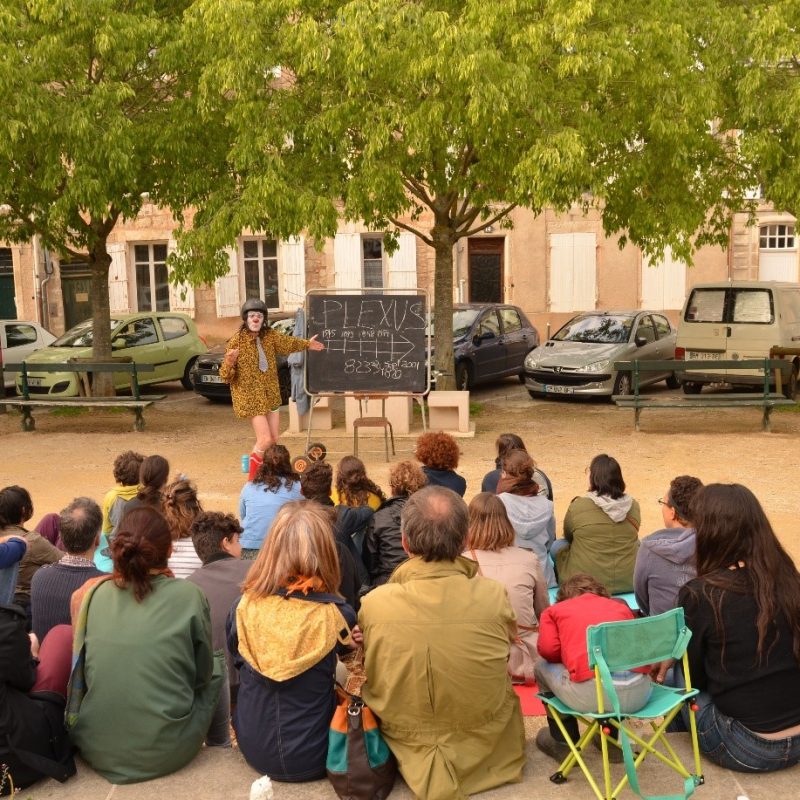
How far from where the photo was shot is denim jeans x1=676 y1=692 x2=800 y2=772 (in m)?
4.32

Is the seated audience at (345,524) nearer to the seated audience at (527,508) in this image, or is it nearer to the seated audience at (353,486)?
the seated audience at (353,486)

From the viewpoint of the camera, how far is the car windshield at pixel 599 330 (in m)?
17.5

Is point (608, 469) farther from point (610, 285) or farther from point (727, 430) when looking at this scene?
point (610, 285)

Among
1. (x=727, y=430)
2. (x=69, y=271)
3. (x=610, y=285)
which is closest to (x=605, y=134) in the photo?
A: (x=727, y=430)

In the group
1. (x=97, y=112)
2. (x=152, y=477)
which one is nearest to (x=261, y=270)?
(x=97, y=112)

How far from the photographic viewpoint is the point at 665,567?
5367 millimetres

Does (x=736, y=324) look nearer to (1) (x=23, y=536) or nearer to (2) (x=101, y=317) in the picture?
(2) (x=101, y=317)

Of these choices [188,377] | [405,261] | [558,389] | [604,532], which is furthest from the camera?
[405,261]

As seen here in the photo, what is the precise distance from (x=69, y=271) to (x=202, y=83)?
13627 millimetres

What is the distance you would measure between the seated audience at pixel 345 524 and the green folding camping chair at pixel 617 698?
1432mm

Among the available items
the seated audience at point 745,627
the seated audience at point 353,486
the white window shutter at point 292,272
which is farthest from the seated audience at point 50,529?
the white window shutter at point 292,272

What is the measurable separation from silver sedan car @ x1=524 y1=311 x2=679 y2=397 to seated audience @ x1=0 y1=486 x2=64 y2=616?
38.4 ft

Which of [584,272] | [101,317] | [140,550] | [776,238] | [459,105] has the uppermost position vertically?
[459,105]

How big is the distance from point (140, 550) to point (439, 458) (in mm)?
3449
